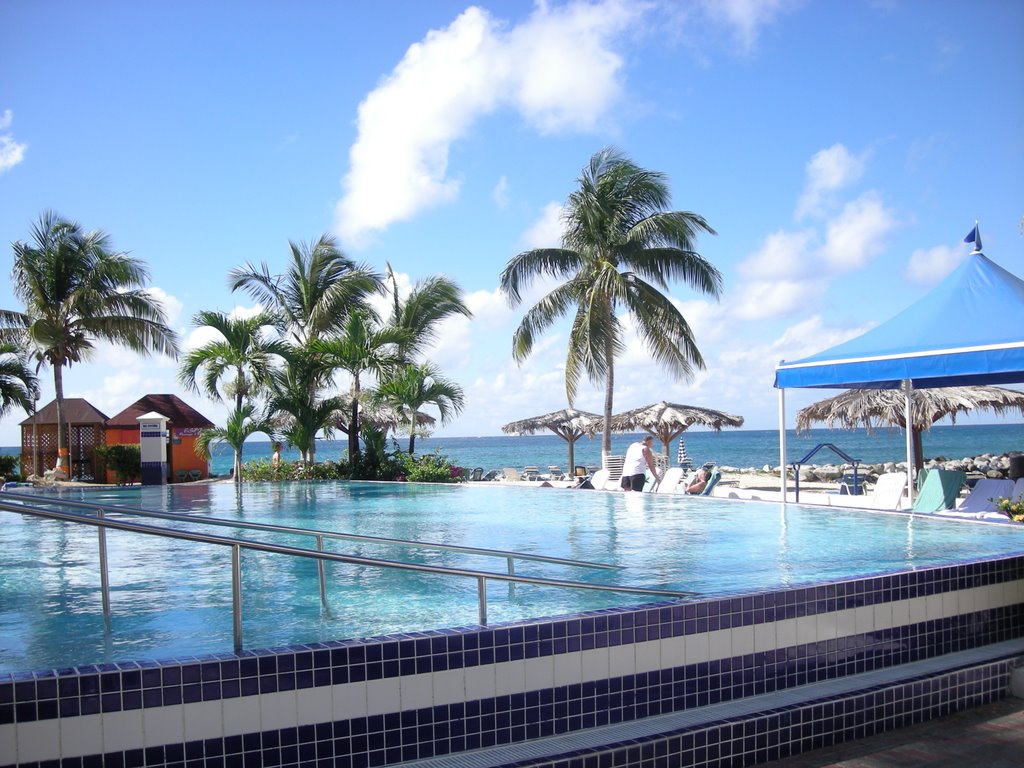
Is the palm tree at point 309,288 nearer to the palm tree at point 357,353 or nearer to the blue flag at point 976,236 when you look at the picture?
the palm tree at point 357,353

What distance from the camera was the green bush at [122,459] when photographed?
21.4m

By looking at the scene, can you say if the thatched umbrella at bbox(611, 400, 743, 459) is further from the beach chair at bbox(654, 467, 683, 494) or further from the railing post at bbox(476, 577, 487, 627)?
the railing post at bbox(476, 577, 487, 627)

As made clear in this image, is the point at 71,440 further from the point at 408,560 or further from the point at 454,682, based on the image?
Answer: the point at 454,682

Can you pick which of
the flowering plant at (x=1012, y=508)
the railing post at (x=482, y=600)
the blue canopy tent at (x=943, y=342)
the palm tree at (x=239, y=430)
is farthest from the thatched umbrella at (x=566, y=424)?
the railing post at (x=482, y=600)

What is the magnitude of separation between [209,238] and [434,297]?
17.8ft

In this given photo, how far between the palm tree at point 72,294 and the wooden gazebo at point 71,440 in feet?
4.83

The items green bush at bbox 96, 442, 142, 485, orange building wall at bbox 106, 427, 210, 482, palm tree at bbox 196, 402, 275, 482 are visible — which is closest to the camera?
palm tree at bbox 196, 402, 275, 482

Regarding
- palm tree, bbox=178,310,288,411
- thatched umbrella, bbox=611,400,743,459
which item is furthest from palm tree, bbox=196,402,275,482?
thatched umbrella, bbox=611,400,743,459

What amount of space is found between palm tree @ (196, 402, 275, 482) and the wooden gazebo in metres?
6.18

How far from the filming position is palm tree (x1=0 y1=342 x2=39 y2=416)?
22255 millimetres

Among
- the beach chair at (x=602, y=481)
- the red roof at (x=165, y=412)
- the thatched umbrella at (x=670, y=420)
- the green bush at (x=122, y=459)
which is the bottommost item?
the beach chair at (x=602, y=481)

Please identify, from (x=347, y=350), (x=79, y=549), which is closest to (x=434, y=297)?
(x=347, y=350)

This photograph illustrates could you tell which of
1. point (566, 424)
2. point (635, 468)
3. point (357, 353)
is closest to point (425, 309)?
point (357, 353)

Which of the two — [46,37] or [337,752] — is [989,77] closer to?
[46,37]
